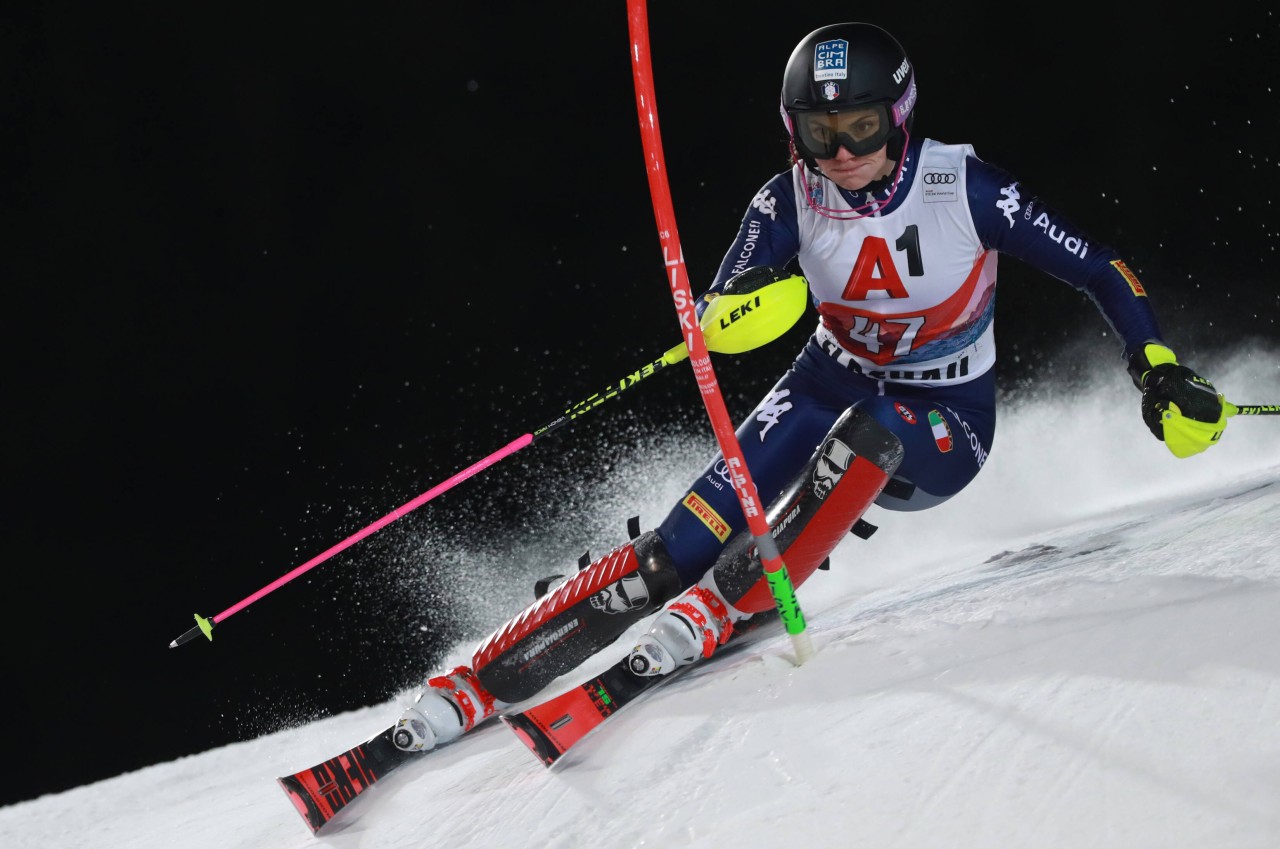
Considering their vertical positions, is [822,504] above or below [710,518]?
→ below

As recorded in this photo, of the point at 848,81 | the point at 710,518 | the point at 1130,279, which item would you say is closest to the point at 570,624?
the point at 710,518

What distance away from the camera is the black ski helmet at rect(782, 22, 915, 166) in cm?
231

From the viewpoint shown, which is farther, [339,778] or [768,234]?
[768,234]

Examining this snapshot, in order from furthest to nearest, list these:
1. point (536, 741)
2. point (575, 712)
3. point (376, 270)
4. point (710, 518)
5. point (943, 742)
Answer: point (376, 270) → point (710, 518) → point (575, 712) → point (536, 741) → point (943, 742)

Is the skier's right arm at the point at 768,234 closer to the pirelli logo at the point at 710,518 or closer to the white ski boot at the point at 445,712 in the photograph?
the pirelli logo at the point at 710,518

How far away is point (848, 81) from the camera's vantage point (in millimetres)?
2305

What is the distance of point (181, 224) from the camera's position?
4188mm

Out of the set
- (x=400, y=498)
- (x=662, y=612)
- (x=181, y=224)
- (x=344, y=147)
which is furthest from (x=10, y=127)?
(x=662, y=612)

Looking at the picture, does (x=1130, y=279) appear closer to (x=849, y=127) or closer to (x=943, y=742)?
(x=849, y=127)

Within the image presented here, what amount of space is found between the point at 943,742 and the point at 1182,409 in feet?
3.28

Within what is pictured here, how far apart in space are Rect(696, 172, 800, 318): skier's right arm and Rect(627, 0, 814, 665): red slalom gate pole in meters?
0.56

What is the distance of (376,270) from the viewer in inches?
173

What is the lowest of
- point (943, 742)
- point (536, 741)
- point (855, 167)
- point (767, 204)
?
point (943, 742)

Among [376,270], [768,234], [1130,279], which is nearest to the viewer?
[1130,279]
